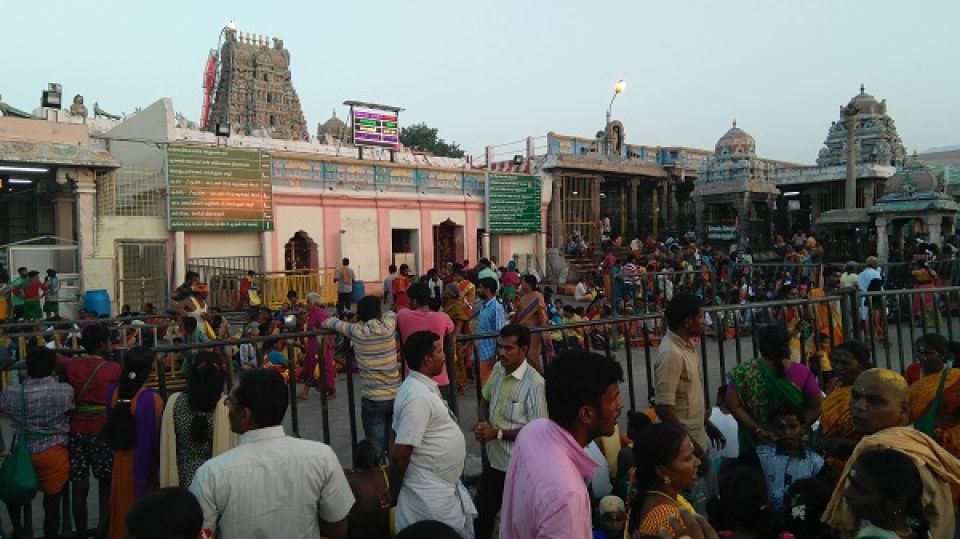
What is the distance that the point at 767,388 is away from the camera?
13.1 ft

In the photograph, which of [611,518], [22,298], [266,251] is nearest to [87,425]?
[611,518]

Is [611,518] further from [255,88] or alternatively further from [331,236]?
[255,88]

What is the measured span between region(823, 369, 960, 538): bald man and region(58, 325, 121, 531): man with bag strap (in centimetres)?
445

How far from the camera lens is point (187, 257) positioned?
17422mm

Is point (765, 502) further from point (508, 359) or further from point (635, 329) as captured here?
point (635, 329)

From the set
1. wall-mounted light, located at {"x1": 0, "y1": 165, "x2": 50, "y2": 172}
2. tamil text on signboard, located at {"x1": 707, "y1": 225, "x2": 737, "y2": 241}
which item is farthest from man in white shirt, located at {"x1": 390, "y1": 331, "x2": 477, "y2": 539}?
tamil text on signboard, located at {"x1": 707, "y1": 225, "x2": 737, "y2": 241}

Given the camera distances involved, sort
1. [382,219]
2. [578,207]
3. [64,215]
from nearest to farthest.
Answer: [64,215]
[382,219]
[578,207]

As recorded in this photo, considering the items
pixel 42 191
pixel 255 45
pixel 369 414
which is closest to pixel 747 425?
pixel 369 414

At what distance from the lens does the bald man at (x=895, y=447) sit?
2871mm

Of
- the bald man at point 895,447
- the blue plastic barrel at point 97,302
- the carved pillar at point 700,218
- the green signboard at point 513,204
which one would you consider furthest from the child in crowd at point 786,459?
the carved pillar at point 700,218

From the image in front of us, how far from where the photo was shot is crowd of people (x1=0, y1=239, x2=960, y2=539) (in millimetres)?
2318

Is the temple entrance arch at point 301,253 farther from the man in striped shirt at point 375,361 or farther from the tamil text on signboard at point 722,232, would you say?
the man in striped shirt at point 375,361

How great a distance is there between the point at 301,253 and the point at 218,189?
3.63 meters

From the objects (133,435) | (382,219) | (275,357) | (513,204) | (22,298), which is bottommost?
(275,357)
